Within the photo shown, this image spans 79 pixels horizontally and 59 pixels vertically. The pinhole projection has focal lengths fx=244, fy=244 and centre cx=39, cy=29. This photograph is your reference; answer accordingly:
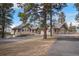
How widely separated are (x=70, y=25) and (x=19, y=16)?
553 millimetres

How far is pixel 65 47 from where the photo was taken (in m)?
2.62

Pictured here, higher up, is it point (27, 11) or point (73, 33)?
point (27, 11)

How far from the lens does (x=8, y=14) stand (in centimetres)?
263

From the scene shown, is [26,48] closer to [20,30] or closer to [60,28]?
[20,30]

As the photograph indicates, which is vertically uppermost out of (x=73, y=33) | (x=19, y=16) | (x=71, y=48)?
(x=19, y=16)

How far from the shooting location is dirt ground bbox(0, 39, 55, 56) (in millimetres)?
2615

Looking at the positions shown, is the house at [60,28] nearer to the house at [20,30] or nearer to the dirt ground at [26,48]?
the dirt ground at [26,48]

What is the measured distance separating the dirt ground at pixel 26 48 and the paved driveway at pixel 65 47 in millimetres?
67

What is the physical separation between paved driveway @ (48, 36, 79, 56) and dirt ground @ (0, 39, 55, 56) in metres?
0.07

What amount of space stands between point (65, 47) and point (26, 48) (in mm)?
420

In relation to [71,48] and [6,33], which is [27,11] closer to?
[6,33]

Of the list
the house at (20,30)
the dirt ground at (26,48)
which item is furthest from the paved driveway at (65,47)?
the house at (20,30)

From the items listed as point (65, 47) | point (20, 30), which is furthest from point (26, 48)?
point (65, 47)

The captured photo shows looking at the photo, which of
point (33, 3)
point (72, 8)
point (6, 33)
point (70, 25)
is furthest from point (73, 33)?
point (6, 33)
